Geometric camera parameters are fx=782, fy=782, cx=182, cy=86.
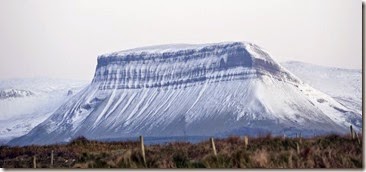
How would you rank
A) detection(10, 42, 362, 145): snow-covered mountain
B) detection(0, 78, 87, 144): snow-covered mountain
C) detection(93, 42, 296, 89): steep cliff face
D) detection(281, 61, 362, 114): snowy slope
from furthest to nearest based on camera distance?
detection(93, 42, 296, 89): steep cliff face
detection(10, 42, 362, 145): snow-covered mountain
detection(0, 78, 87, 144): snow-covered mountain
detection(281, 61, 362, 114): snowy slope

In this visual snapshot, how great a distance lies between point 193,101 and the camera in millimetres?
15047

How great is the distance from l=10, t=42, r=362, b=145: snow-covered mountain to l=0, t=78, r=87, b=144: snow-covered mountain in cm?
21

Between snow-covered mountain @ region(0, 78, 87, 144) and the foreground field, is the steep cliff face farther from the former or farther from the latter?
the foreground field

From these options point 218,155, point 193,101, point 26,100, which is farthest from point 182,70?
point 218,155

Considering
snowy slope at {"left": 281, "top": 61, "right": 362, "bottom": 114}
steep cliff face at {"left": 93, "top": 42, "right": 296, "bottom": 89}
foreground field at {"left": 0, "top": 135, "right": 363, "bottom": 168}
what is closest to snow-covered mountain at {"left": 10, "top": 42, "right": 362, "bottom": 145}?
steep cliff face at {"left": 93, "top": 42, "right": 296, "bottom": 89}

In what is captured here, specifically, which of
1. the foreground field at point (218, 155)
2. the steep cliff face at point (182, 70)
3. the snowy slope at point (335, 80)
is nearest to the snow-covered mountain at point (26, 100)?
the foreground field at point (218, 155)

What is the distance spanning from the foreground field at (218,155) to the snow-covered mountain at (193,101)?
0.49m

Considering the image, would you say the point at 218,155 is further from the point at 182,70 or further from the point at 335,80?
the point at 182,70

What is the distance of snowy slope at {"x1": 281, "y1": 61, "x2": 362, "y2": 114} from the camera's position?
31.3 ft

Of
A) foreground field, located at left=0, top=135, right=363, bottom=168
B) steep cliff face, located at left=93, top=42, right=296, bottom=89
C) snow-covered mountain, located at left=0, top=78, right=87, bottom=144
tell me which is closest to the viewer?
foreground field, located at left=0, top=135, right=363, bottom=168

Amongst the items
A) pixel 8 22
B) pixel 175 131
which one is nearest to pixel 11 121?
pixel 8 22

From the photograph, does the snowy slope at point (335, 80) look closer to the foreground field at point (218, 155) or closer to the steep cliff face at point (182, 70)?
the foreground field at point (218, 155)

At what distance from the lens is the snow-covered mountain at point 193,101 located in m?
→ 11.4

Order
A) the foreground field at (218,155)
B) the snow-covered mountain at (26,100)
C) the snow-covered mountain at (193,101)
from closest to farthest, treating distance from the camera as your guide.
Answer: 1. the foreground field at (218,155)
2. the snow-covered mountain at (26,100)
3. the snow-covered mountain at (193,101)
